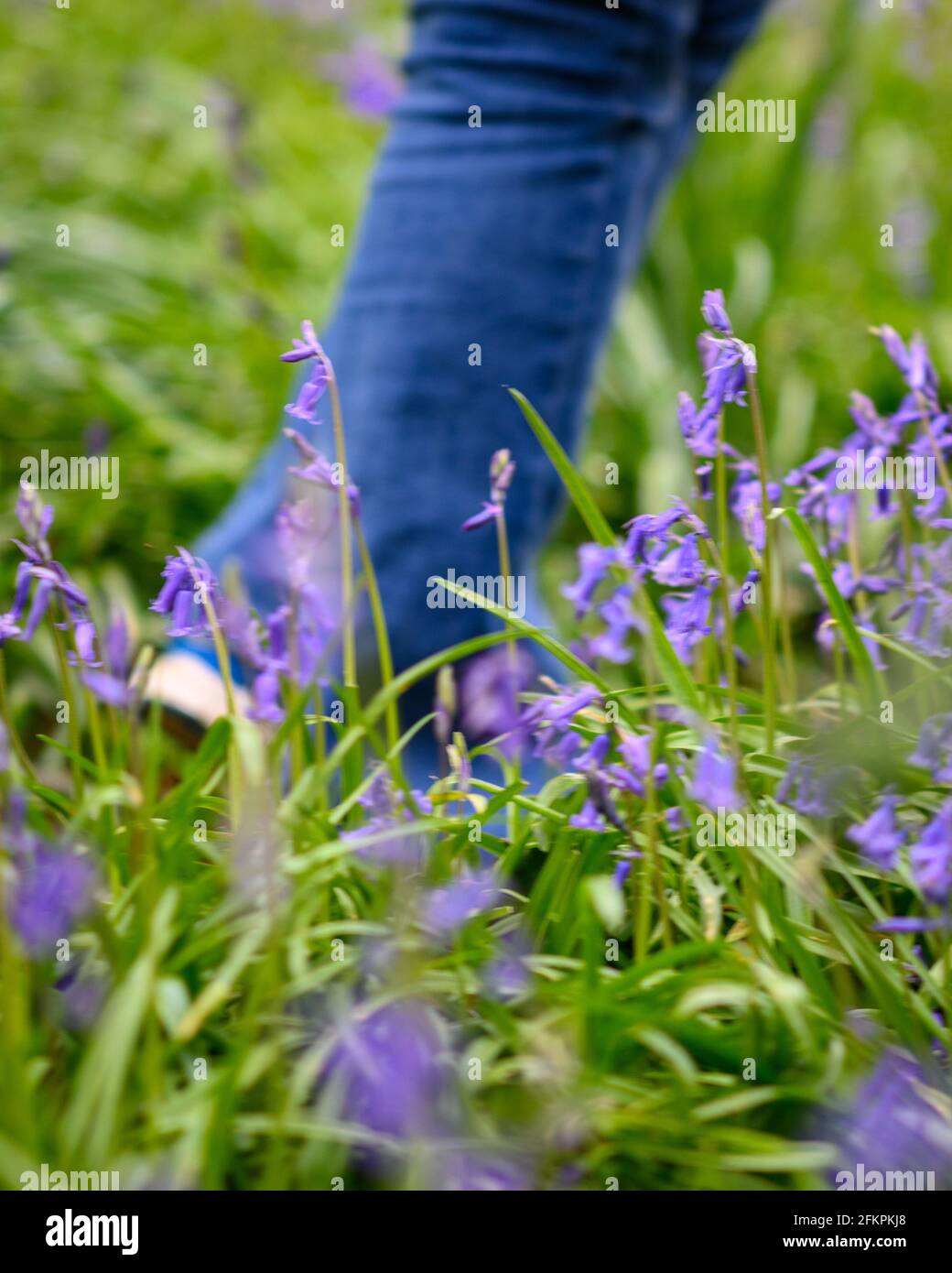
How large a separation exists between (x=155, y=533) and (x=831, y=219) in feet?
7.67

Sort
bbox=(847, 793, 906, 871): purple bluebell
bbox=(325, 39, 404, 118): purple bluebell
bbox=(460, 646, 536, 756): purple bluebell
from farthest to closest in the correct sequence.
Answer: bbox=(325, 39, 404, 118): purple bluebell < bbox=(460, 646, 536, 756): purple bluebell < bbox=(847, 793, 906, 871): purple bluebell

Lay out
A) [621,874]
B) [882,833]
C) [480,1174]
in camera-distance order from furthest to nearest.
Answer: [621,874], [882,833], [480,1174]

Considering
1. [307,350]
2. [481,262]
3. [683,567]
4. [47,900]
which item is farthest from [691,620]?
[481,262]

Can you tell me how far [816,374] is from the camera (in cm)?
321

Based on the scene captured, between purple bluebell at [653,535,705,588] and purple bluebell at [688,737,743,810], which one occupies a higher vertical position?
purple bluebell at [653,535,705,588]

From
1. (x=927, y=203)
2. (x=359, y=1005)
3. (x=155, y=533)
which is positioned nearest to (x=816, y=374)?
(x=927, y=203)

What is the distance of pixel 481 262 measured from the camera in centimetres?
164

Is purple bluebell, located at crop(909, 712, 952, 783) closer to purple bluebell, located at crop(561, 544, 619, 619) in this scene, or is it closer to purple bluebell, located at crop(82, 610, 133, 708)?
purple bluebell, located at crop(561, 544, 619, 619)

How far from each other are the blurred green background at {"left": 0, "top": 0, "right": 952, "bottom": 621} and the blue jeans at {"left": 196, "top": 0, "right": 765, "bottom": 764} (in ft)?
1.81

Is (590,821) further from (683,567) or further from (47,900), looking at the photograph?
(47,900)

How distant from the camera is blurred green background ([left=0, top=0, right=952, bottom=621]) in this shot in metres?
2.71

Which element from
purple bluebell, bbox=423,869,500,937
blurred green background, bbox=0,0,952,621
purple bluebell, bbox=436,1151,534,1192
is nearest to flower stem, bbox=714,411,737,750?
purple bluebell, bbox=423,869,500,937

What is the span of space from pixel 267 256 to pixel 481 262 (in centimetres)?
224
